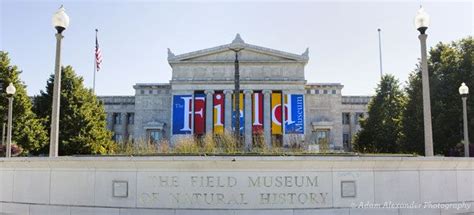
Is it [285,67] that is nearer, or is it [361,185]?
[361,185]

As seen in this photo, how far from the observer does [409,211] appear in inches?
426

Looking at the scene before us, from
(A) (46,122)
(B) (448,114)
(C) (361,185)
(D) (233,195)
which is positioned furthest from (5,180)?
(A) (46,122)

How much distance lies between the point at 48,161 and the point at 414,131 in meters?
30.6

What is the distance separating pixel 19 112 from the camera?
36281mm

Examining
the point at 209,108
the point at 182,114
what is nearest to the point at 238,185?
the point at 182,114

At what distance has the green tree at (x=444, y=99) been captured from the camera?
108ft

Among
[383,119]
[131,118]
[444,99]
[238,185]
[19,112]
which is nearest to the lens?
[238,185]

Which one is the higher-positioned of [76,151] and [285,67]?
[285,67]

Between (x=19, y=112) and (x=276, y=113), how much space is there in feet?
123

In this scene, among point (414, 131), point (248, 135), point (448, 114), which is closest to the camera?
point (448, 114)

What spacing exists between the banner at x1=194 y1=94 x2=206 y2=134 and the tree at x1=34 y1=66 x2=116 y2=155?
21.7 metres

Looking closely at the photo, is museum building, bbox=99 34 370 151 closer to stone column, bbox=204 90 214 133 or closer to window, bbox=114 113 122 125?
stone column, bbox=204 90 214 133

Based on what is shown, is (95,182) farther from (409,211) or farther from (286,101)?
(286,101)

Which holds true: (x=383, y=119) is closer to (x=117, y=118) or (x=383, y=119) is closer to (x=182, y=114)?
(x=182, y=114)
